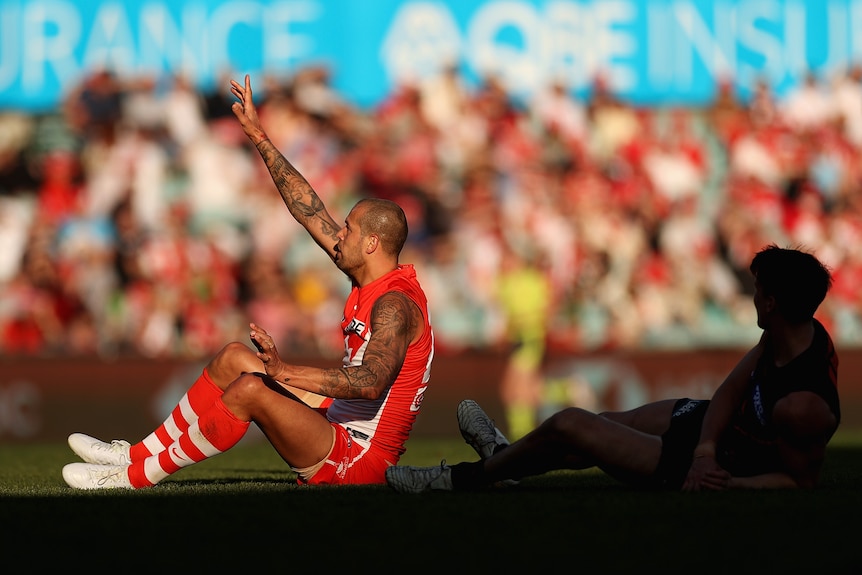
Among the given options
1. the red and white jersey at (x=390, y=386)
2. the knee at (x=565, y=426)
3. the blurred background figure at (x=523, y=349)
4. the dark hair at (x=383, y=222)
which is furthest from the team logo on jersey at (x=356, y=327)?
the blurred background figure at (x=523, y=349)

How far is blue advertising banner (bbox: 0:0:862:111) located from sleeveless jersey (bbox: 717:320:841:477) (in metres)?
9.72

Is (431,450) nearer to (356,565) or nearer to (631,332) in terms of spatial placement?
(631,332)

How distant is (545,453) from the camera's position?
5.50m

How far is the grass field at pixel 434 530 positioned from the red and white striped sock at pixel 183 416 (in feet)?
0.67

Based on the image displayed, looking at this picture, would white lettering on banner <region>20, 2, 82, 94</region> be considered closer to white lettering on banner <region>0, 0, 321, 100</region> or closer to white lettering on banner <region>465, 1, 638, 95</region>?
white lettering on banner <region>0, 0, 321, 100</region>

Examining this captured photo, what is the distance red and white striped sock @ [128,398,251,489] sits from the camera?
577 cm

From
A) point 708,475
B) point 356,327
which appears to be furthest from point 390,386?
point 708,475

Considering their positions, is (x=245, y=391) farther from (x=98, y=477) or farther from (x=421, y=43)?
(x=421, y=43)

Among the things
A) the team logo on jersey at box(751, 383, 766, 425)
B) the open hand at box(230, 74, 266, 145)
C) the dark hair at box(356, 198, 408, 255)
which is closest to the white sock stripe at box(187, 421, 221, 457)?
the dark hair at box(356, 198, 408, 255)

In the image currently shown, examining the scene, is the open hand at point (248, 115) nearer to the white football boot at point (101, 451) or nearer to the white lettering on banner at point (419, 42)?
the white football boot at point (101, 451)

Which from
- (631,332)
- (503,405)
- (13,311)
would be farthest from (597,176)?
(13,311)

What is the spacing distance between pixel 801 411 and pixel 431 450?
592 centimetres

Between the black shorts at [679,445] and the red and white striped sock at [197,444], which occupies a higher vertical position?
the red and white striped sock at [197,444]

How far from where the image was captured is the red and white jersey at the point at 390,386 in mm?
6125
